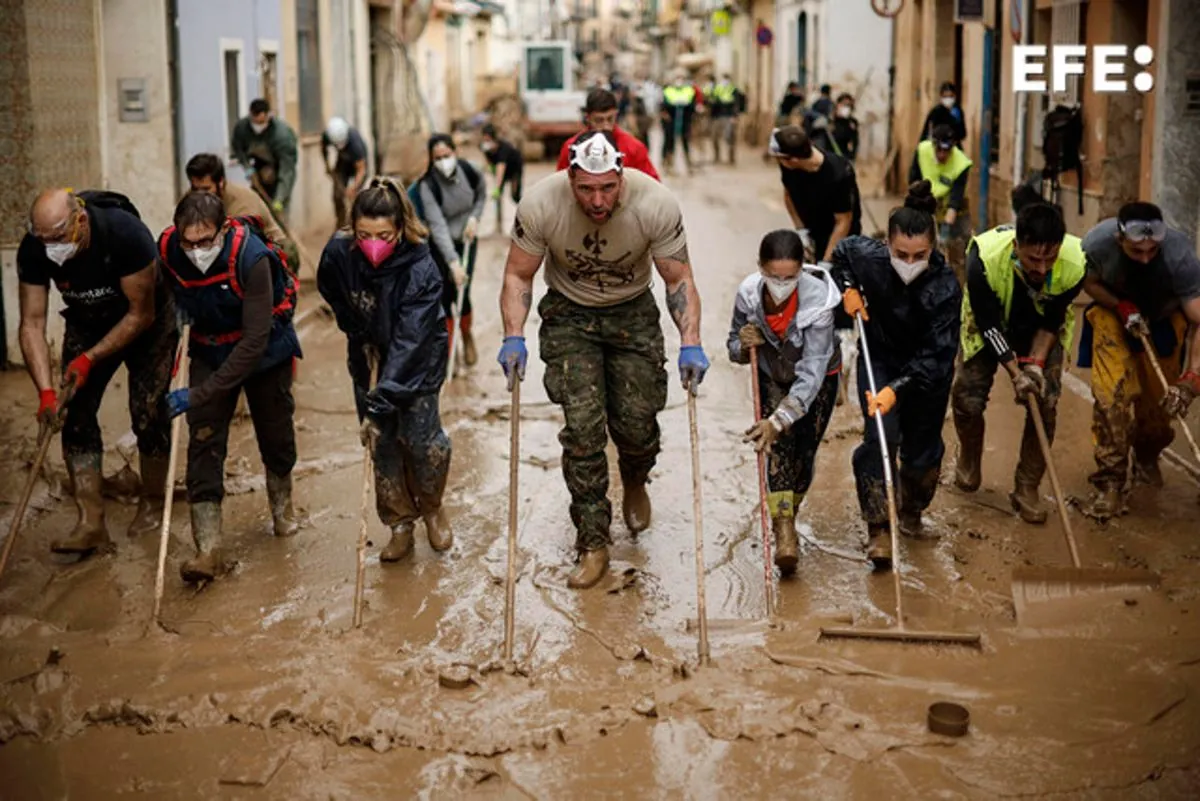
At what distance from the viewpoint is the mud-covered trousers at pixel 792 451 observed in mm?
6828

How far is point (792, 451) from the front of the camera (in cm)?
684

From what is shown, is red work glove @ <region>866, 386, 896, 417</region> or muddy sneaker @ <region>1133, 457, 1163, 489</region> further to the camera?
muddy sneaker @ <region>1133, 457, 1163, 489</region>

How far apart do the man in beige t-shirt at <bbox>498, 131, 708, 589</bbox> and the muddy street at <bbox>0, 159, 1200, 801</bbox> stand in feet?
1.66

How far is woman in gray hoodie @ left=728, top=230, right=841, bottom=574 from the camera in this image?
659 centimetres

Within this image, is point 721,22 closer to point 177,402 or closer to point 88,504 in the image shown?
point 88,504

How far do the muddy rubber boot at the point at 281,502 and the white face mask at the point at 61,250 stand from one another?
1366mm

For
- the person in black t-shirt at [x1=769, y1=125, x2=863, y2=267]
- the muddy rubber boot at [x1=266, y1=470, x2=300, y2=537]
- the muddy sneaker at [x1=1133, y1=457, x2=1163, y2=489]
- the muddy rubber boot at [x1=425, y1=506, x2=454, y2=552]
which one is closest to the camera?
the muddy rubber boot at [x1=425, y1=506, x2=454, y2=552]

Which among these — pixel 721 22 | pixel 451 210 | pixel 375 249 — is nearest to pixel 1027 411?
pixel 375 249

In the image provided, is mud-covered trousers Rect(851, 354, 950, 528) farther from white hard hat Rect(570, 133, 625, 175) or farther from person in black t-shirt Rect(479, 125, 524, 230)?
person in black t-shirt Rect(479, 125, 524, 230)

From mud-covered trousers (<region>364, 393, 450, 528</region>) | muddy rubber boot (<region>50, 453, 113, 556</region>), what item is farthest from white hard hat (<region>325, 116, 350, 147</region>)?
mud-covered trousers (<region>364, 393, 450, 528</region>)

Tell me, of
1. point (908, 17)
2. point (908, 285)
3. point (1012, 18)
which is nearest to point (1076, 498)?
point (908, 285)

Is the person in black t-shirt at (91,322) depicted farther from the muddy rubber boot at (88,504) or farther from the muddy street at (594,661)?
the muddy street at (594,661)

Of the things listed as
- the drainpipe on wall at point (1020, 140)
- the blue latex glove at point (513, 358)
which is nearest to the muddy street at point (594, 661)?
the blue latex glove at point (513, 358)

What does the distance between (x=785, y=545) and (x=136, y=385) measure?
119 inches
